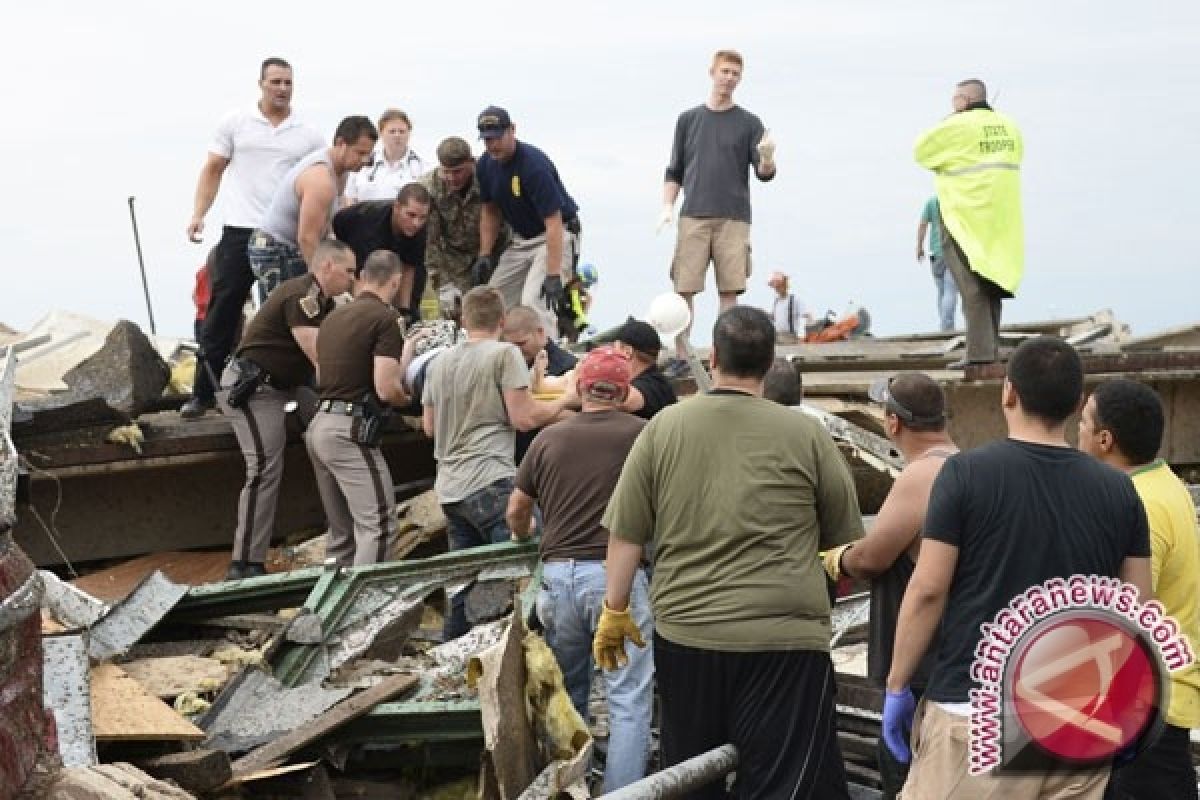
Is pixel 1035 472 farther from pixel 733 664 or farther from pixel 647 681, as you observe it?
pixel 647 681

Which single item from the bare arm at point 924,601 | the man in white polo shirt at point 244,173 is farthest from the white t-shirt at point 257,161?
the bare arm at point 924,601

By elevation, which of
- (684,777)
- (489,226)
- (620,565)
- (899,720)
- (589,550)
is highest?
(489,226)

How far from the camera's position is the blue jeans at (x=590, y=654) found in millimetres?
6730

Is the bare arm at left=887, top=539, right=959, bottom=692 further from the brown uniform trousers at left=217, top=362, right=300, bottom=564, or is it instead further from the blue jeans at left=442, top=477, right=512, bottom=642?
the brown uniform trousers at left=217, top=362, right=300, bottom=564

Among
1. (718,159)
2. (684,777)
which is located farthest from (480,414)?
(718,159)

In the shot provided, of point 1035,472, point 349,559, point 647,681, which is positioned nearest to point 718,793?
point 647,681

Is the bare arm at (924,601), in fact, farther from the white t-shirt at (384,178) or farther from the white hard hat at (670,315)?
the white t-shirt at (384,178)

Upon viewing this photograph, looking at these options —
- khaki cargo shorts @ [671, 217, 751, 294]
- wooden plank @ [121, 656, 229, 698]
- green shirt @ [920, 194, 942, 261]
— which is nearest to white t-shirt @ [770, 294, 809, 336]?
green shirt @ [920, 194, 942, 261]

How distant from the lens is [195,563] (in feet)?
35.1

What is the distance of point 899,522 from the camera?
5.65 metres

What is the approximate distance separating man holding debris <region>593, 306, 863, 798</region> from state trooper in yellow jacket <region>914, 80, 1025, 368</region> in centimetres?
585

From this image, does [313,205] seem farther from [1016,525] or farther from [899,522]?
[1016,525]

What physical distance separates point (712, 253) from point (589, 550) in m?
5.72

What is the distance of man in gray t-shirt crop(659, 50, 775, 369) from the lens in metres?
11.9
